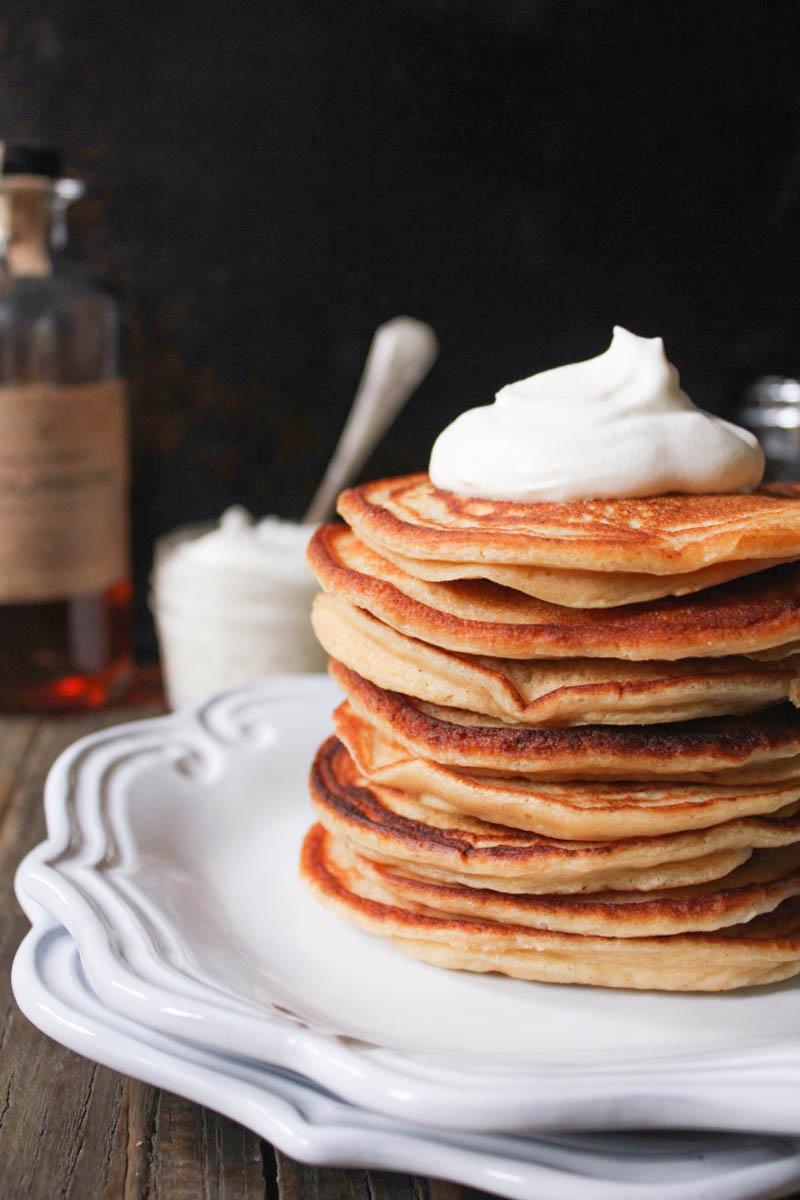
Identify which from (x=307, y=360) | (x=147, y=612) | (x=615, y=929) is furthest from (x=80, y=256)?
(x=615, y=929)

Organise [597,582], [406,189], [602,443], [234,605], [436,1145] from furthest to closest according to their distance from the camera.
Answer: [406,189]
[234,605]
[602,443]
[597,582]
[436,1145]

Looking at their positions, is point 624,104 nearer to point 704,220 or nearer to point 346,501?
point 704,220

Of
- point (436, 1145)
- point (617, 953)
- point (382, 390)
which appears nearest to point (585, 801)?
point (617, 953)

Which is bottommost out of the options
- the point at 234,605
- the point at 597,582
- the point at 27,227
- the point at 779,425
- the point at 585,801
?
the point at 234,605

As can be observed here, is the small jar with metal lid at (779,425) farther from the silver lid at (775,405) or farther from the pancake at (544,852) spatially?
the pancake at (544,852)

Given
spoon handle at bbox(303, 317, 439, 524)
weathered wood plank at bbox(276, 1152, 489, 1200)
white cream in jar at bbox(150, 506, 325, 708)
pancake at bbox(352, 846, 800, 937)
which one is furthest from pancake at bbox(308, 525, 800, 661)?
spoon handle at bbox(303, 317, 439, 524)

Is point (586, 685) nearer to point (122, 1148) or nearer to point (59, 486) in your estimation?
point (122, 1148)
